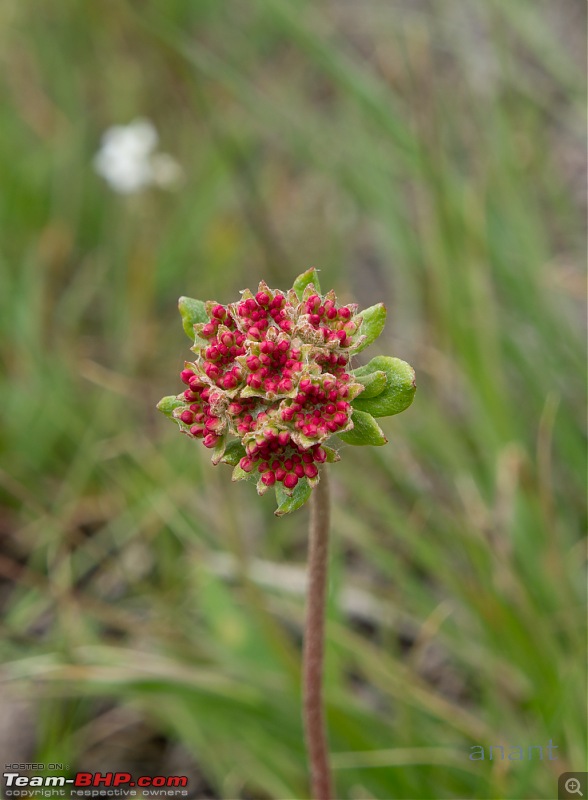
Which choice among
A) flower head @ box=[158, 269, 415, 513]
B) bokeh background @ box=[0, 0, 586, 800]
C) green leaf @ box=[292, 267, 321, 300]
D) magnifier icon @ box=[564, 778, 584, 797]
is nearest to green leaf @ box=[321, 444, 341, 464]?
flower head @ box=[158, 269, 415, 513]

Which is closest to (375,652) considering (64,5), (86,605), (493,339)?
(86,605)

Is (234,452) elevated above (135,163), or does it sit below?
below

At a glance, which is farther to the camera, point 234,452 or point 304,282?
point 304,282

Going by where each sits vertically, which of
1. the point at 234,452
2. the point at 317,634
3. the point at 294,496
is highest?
the point at 234,452

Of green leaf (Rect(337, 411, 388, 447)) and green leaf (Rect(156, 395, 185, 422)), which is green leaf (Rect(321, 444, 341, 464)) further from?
green leaf (Rect(156, 395, 185, 422))

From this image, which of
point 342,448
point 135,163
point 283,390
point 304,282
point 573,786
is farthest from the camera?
point 135,163

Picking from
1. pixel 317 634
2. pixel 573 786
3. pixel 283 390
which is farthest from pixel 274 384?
pixel 573 786

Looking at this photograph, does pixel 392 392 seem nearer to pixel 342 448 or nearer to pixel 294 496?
pixel 294 496
